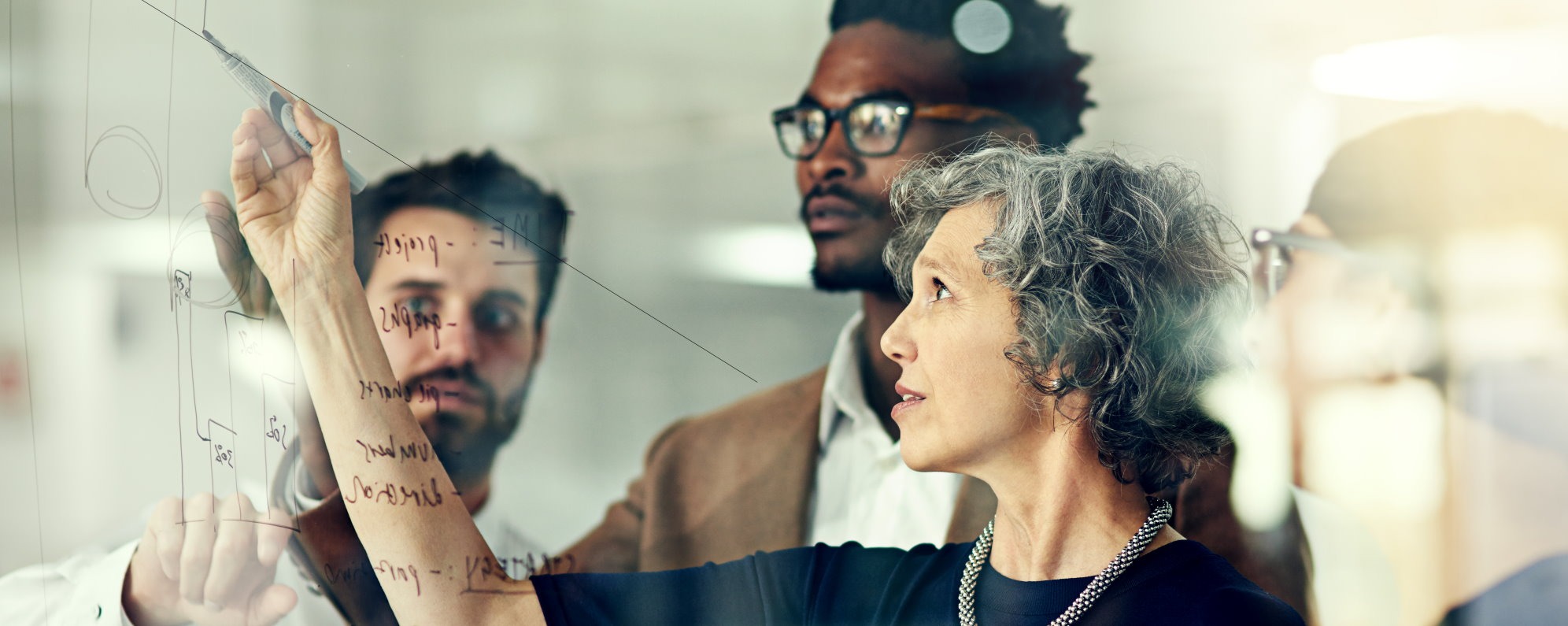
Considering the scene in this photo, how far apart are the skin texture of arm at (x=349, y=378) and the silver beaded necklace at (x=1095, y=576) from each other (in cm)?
Answer: 37

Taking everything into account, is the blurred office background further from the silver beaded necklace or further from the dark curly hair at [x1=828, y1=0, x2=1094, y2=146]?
the silver beaded necklace

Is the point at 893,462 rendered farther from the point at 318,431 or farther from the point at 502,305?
the point at 318,431

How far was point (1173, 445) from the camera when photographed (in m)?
0.83

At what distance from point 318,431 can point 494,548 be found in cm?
19

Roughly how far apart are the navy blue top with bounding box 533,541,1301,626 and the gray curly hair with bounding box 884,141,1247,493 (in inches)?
3.6

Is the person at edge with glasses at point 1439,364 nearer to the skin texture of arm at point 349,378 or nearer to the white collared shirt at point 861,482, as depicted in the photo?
the white collared shirt at point 861,482

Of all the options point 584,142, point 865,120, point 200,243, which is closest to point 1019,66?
point 865,120

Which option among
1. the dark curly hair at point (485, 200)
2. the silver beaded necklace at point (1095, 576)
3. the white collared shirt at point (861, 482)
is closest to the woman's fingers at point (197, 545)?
the dark curly hair at point (485, 200)

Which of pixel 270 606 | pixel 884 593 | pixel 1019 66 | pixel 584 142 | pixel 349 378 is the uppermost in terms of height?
pixel 1019 66

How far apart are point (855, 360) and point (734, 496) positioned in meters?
0.18

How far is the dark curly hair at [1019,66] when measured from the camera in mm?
1000

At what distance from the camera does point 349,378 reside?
34.6 inches

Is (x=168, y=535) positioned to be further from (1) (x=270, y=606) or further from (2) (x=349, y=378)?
(2) (x=349, y=378)

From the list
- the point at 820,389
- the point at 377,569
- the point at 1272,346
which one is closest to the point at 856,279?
the point at 820,389
